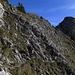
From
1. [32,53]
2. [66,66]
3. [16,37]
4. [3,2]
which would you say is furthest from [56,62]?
[3,2]

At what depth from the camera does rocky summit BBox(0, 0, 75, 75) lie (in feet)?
182

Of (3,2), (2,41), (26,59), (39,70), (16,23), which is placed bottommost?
(39,70)

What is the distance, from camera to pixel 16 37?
68.0 m

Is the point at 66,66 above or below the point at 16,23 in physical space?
below

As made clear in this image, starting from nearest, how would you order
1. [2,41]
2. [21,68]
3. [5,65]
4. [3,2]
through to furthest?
1. [5,65]
2. [21,68]
3. [2,41]
4. [3,2]

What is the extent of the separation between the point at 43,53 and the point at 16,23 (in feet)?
50.1

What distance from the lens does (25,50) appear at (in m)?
65.5

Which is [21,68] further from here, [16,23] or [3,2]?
[3,2]

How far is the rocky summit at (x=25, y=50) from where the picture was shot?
5534cm

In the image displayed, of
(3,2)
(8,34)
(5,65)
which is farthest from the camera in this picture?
(3,2)

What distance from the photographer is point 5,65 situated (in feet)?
167

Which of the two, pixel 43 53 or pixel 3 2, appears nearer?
pixel 43 53

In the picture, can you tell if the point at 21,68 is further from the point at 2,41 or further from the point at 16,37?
the point at 16,37

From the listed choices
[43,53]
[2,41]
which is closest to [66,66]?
[43,53]
